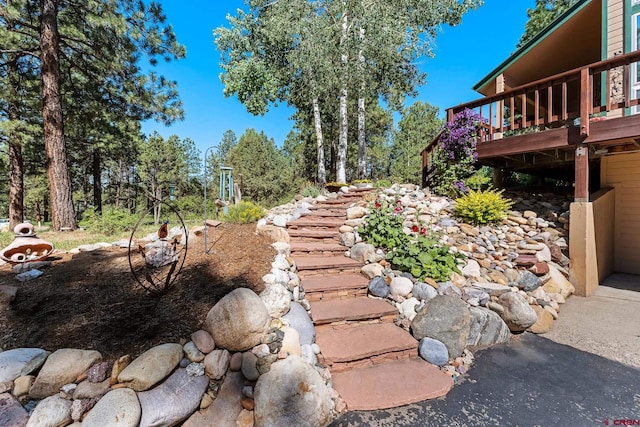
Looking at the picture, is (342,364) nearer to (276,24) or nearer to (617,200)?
(617,200)

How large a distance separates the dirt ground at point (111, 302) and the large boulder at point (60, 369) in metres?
0.12

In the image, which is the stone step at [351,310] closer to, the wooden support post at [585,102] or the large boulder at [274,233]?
the large boulder at [274,233]


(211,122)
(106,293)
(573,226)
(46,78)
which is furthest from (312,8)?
(106,293)

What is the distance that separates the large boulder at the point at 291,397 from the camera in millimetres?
1963

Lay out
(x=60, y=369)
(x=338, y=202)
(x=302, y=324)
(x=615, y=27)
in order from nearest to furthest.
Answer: (x=60, y=369) < (x=302, y=324) < (x=615, y=27) < (x=338, y=202)

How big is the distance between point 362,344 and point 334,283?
3.28 ft

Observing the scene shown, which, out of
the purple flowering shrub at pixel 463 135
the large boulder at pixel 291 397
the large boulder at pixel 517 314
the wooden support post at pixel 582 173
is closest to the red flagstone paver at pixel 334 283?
the large boulder at pixel 291 397

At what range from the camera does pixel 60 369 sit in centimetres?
185

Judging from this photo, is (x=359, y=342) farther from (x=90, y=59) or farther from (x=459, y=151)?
(x=90, y=59)

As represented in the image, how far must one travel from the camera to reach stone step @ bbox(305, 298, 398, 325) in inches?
118

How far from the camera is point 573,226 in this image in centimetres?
429

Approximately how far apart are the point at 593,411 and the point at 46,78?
10.2m

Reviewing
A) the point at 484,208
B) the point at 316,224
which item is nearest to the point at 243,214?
→ the point at 316,224

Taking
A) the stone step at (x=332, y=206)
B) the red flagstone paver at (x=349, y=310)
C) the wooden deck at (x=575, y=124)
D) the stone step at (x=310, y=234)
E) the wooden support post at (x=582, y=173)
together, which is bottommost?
the red flagstone paver at (x=349, y=310)
